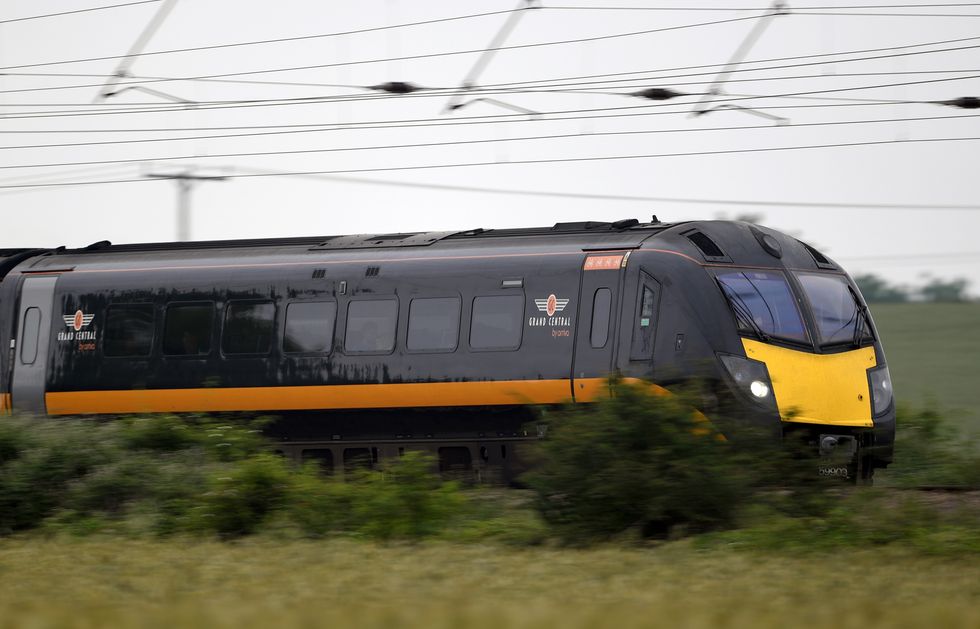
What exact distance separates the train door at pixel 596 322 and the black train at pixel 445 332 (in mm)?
23

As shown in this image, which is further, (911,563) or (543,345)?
(543,345)

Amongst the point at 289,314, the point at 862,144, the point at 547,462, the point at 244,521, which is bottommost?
the point at 244,521

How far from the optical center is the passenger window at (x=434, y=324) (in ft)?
49.4

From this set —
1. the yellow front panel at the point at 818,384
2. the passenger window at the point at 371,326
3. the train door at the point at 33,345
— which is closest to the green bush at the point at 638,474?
the yellow front panel at the point at 818,384

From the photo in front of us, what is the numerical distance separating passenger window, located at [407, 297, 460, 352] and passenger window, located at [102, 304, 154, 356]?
3664 mm

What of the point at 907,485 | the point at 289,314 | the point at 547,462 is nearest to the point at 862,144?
the point at 907,485

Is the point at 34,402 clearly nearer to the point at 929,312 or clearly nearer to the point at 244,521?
the point at 244,521

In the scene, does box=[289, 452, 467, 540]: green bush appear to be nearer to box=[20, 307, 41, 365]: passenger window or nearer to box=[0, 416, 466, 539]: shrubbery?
box=[0, 416, 466, 539]: shrubbery

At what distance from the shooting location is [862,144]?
61.2ft

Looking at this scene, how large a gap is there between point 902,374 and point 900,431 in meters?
14.6

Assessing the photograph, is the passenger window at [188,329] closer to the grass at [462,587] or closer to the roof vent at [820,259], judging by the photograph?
the grass at [462,587]

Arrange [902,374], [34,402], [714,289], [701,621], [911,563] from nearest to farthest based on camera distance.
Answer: [701,621], [911,563], [714,289], [34,402], [902,374]

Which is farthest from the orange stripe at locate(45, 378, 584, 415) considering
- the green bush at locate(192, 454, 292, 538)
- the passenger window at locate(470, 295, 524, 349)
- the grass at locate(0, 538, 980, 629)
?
the grass at locate(0, 538, 980, 629)

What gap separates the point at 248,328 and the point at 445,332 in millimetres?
2644
